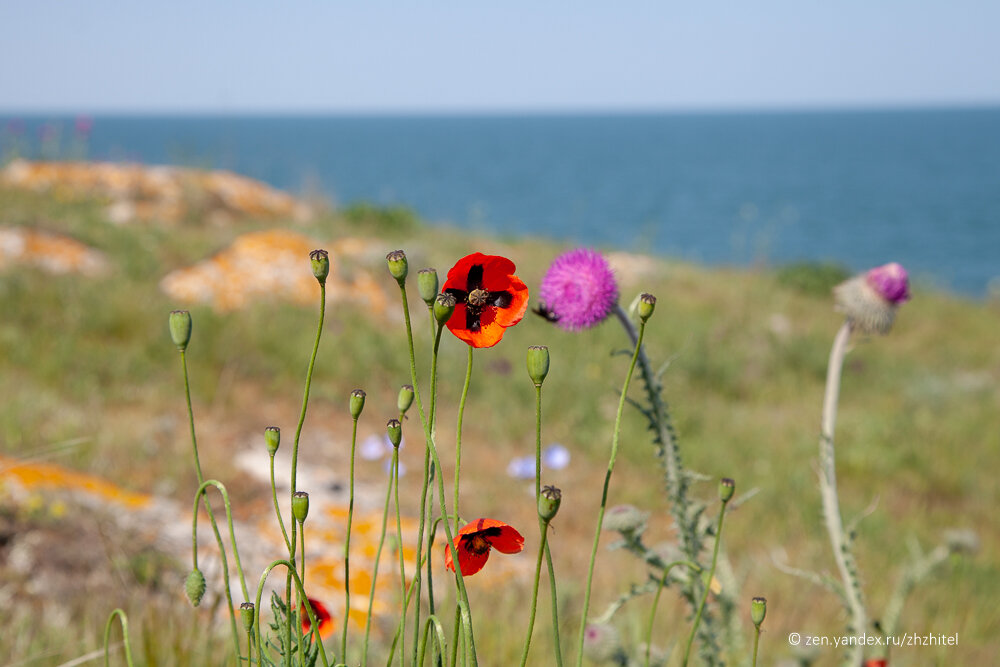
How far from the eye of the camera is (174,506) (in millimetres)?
2779

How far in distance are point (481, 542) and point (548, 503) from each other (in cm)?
21

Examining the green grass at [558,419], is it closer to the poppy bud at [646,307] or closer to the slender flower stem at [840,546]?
the slender flower stem at [840,546]

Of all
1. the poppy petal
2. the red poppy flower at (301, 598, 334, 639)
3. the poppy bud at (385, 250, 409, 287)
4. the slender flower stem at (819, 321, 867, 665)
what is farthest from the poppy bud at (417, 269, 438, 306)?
the slender flower stem at (819, 321, 867, 665)

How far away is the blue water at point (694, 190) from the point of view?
15336 mm

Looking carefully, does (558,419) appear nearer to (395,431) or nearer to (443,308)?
(395,431)

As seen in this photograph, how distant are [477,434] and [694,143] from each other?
108m

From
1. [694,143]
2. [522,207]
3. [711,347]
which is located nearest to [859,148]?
[694,143]

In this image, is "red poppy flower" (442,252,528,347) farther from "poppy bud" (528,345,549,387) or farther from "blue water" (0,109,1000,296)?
"blue water" (0,109,1000,296)

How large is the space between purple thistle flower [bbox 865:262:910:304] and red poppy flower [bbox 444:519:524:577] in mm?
1330

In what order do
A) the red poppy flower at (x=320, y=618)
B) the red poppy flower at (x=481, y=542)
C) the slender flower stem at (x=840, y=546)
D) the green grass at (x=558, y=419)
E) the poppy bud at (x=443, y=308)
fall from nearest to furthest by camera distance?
1. the poppy bud at (x=443, y=308)
2. the red poppy flower at (x=481, y=542)
3. the red poppy flower at (x=320, y=618)
4. the slender flower stem at (x=840, y=546)
5. the green grass at (x=558, y=419)

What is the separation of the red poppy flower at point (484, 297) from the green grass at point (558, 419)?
1.10 m

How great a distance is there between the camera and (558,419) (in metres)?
4.94

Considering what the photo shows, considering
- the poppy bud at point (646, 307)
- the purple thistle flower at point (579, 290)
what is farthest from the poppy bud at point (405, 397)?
the purple thistle flower at point (579, 290)

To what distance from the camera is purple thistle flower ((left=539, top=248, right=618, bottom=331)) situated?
1349 mm
